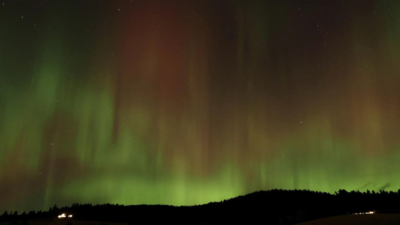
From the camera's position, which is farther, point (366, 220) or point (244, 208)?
point (244, 208)

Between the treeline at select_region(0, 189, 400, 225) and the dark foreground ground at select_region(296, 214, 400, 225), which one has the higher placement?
the treeline at select_region(0, 189, 400, 225)

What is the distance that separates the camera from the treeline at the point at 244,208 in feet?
180

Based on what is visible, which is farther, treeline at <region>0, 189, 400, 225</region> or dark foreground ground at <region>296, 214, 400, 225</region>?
treeline at <region>0, 189, 400, 225</region>

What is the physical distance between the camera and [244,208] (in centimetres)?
6944

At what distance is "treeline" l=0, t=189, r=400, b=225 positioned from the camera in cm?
5475

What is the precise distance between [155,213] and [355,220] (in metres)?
56.3

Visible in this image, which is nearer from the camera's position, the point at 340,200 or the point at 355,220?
the point at 355,220

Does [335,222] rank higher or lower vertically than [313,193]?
lower

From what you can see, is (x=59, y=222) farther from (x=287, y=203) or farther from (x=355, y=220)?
(x=287, y=203)

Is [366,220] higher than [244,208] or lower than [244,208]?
lower

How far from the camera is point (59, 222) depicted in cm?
3884

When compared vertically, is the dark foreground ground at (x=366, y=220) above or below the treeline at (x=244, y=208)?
below

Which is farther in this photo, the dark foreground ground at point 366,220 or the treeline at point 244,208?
the treeline at point 244,208

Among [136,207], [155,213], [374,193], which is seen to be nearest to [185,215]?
[155,213]
